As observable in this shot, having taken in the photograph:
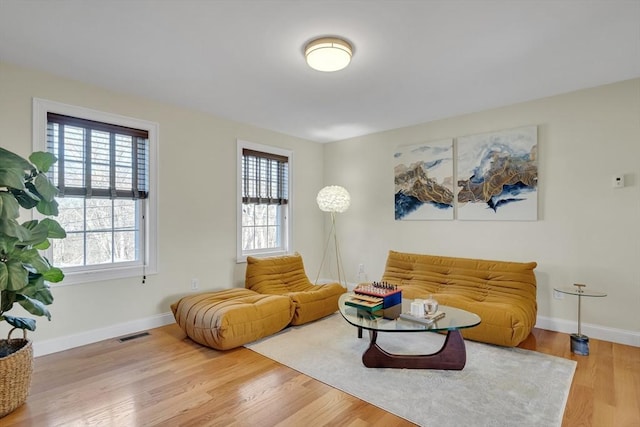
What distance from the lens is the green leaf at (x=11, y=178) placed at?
1917 millimetres

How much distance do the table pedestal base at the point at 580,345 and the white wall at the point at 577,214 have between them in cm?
54

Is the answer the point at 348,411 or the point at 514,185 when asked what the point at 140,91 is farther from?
the point at 514,185

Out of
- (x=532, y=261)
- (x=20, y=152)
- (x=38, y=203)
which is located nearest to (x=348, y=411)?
(x=38, y=203)

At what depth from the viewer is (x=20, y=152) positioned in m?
2.75

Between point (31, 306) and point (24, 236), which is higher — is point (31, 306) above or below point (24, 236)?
below

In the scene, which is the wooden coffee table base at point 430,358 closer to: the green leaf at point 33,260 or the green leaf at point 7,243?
the green leaf at point 33,260

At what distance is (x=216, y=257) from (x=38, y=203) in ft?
6.78

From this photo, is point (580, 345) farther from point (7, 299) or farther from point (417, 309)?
point (7, 299)

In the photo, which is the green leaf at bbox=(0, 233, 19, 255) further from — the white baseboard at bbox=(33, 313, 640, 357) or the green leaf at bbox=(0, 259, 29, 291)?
the white baseboard at bbox=(33, 313, 640, 357)

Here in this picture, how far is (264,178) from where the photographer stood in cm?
472

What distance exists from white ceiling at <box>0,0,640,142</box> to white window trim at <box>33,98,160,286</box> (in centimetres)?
31

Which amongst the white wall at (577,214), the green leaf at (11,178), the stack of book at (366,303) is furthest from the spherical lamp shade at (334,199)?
the green leaf at (11,178)

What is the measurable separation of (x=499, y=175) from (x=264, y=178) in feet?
9.88

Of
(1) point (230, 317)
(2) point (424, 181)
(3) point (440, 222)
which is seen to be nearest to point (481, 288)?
(3) point (440, 222)
